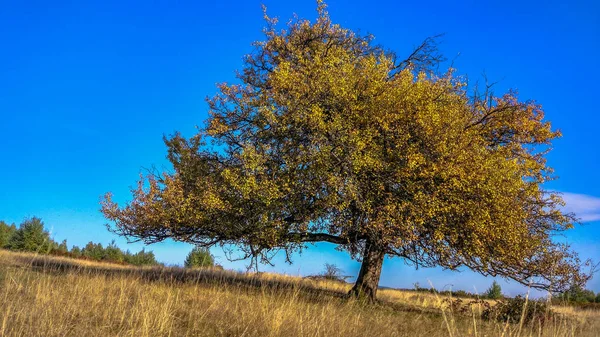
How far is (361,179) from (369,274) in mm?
5681

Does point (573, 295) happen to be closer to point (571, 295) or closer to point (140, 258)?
point (571, 295)

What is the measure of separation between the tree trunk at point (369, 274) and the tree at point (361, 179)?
0.74 metres

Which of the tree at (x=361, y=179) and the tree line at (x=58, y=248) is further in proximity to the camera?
the tree line at (x=58, y=248)

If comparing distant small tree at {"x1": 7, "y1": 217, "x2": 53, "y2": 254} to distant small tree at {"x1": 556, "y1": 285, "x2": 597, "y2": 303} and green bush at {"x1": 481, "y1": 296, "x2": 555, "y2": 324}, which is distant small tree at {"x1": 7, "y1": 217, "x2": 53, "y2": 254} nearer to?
green bush at {"x1": 481, "y1": 296, "x2": 555, "y2": 324}

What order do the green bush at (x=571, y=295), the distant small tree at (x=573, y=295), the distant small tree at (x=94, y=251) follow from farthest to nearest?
the distant small tree at (x=94, y=251) < the distant small tree at (x=573, y=295) < the green bush at (x=571, y=295)

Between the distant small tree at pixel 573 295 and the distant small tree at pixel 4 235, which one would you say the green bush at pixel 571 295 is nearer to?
the distant small tree at pixel 573 295

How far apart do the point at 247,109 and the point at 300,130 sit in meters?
2.93

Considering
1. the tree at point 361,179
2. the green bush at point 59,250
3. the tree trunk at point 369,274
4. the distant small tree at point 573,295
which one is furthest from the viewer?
the green bush at point 59,250

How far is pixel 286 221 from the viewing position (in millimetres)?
15453

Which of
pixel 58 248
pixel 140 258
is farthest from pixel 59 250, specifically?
pixel 140 258

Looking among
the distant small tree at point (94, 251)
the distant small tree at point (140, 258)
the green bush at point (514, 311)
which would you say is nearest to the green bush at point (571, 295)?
the green bush at point (514, 311)

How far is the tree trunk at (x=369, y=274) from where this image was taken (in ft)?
58.4

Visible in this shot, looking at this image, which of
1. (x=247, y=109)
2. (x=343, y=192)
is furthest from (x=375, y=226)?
(x=247, y=109)

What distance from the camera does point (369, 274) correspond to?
18.3 metres
